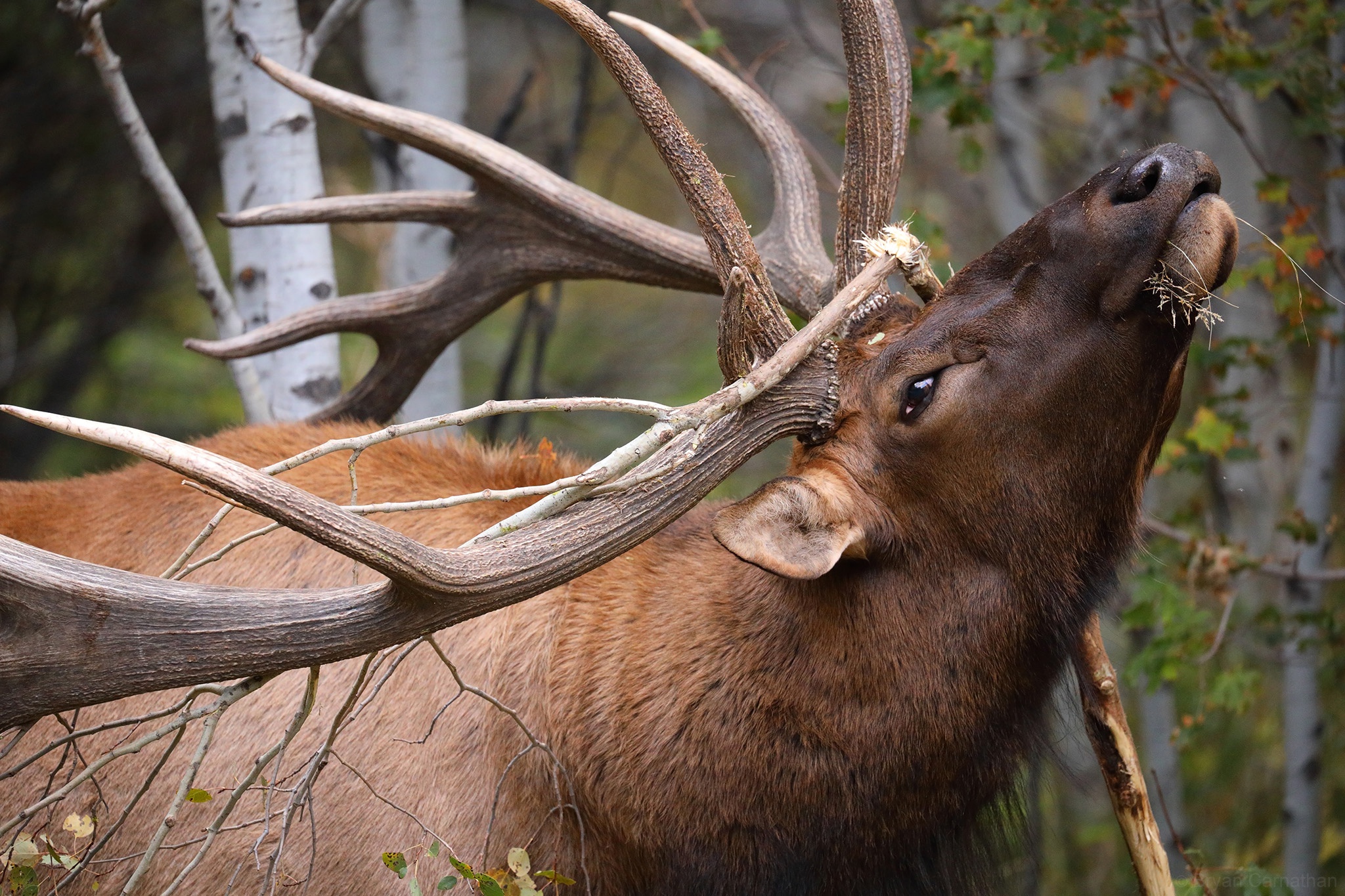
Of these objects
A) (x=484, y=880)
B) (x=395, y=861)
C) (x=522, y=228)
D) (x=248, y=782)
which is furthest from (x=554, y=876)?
(x=522, y=228)

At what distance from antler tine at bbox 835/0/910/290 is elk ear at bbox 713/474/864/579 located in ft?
2.18

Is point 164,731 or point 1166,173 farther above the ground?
point 1166,173

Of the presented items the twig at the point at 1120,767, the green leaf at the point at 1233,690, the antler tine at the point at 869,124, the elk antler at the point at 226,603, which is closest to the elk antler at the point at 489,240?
the antler tine at the point at 869,124

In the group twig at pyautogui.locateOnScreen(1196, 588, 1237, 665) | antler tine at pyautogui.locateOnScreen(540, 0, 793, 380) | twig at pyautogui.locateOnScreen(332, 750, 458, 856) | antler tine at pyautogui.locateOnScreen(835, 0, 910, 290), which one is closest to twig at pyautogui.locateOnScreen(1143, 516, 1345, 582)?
twig at pyautogui.locateOnScreen(1196, 588, 1237, 665)

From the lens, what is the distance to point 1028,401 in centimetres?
250

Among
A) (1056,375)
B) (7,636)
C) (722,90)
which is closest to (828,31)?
(722,90)

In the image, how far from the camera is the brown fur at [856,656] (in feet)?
8.20

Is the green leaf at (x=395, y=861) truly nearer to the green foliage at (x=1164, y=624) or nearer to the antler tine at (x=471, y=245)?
the antler tine at (x=471, y=245)

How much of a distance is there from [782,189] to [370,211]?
1172 millimetres

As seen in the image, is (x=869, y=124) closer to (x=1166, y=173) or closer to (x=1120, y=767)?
(x=1166, y=173)

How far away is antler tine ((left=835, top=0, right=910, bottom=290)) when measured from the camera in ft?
9.35

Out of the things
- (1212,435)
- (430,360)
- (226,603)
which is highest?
(1212,435)

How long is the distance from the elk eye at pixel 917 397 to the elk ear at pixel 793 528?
216mm

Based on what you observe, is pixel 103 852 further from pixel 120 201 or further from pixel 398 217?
pixel 120 201
